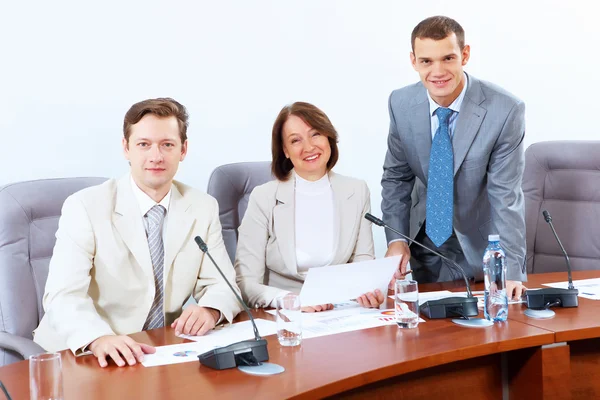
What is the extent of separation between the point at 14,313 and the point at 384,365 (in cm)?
130

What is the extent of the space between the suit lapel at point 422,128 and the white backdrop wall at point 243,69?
881mm

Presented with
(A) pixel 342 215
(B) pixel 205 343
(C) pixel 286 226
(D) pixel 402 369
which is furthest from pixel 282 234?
(D) pixel 402 369

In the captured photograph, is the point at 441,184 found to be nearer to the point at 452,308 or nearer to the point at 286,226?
the point at 286,226

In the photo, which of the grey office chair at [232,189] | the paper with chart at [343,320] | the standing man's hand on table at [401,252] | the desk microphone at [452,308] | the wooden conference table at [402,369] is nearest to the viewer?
the wooden conference table at [402,369]

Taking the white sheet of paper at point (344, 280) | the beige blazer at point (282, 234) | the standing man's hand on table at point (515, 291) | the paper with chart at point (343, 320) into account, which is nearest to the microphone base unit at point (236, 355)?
the paper with chart at point (343, 320)

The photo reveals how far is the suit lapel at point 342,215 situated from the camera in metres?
2.66

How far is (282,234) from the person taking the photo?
262cm

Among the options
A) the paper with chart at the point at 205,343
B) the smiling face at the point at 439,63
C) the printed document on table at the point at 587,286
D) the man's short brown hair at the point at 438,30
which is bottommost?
the printed document on table at the point at 587,286

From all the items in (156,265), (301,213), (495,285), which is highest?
(301,213)

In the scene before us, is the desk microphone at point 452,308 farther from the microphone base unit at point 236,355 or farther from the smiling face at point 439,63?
the smiling face at point 439,63

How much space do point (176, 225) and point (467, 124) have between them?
4.01 ft

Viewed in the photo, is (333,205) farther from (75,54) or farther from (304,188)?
(75,54)

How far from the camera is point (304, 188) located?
273 cm

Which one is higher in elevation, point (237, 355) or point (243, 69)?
point (243, 69)
